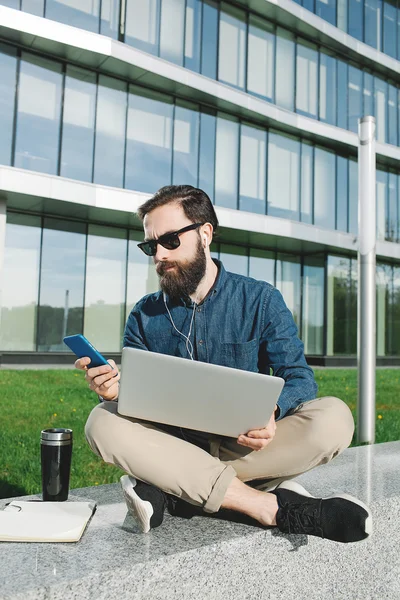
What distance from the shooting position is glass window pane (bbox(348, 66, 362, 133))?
23344 mm

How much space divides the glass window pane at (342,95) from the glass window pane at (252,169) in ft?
12.8

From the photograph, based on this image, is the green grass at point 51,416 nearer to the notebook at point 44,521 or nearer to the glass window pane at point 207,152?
the notebook at point 44,521

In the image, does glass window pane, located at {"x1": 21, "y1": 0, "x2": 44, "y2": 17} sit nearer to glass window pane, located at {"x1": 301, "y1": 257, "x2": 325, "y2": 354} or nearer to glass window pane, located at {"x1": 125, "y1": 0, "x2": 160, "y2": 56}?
glass window pane, located at {"x1": 125, "y1": 0, "x2": 160, "y2": 56}

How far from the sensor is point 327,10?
2220 centimetres

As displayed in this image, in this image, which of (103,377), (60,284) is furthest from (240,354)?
(60,284)

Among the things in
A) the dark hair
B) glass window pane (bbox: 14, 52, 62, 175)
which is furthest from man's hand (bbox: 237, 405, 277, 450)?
glass window pane (bbox: 14, 52, 62, 175)

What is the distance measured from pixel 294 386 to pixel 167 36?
18.2 metres

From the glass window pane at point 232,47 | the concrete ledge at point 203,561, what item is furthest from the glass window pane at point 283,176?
the concrete ledge at point 203,561

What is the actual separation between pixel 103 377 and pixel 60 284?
15225mm

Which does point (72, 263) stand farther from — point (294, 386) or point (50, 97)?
point (294, 386)

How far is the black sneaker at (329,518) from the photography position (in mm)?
2268

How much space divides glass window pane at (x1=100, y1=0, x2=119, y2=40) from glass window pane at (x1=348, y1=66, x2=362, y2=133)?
10.1 metres

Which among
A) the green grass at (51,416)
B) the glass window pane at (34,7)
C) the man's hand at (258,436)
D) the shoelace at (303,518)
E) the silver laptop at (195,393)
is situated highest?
the glass window pane at (34,7)

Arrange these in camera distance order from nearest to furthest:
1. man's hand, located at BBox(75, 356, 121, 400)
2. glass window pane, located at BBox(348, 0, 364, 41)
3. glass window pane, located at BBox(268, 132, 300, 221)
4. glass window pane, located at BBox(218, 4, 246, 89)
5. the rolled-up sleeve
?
man's hand, located at BBox(75, 356, 121, 400), the rolled-up sleeve, glass window pane, located at BBox(218, 4, 246, 89), glass window pane, located at BBox(268, 132, 300, 221), glass window pane, located at BBox(348, 0, 364, 41)
